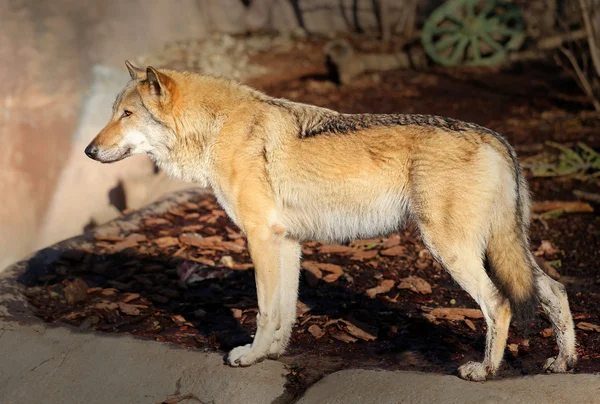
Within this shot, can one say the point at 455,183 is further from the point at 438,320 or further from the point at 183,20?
the point at 183,20

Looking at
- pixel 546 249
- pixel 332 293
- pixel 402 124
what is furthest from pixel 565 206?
pixel 402 124

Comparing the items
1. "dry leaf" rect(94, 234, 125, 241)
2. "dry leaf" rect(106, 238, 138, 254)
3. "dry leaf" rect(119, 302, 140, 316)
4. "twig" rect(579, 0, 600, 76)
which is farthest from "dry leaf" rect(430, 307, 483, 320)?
"twig" rect(579, 0, 600, 76)

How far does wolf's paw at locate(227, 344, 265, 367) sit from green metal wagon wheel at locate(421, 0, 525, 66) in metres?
10.2

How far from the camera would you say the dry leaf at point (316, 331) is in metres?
6.04

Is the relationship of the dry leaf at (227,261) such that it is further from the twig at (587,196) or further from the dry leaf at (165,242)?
the twig at (587,196)

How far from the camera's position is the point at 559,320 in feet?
16.5

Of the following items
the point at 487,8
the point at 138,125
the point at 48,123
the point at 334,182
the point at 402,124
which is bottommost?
the point at 487,8

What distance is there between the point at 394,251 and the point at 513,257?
2946 millimetres

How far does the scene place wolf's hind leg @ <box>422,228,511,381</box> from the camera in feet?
15.8

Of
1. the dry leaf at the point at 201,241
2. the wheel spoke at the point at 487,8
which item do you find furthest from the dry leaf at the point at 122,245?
the wheel spoke at the point at 487,8

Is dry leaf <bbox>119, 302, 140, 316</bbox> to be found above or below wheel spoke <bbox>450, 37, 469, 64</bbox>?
below

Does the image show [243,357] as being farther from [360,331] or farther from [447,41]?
[447,41]

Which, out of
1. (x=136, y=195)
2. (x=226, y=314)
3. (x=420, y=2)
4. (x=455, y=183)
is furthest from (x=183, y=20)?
(x=455, y=183)

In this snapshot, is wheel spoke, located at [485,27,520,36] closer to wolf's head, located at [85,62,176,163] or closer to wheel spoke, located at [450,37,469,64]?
wheel spoke, located at [450,37,469,64]
